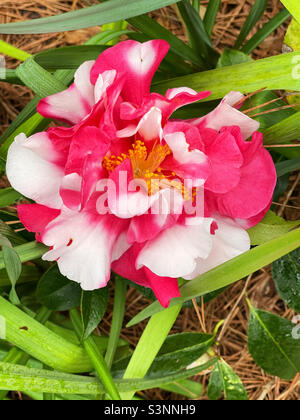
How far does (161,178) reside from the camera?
1.86ft

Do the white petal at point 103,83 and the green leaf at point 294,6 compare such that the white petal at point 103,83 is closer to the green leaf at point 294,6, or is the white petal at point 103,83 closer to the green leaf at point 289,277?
the green leaf at point 294,6

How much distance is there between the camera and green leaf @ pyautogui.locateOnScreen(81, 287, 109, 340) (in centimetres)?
74

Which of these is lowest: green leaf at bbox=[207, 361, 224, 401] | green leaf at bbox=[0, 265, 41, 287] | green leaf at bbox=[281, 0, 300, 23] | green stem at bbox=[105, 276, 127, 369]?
green leaf at bbox=[207, 361, 224, 401]

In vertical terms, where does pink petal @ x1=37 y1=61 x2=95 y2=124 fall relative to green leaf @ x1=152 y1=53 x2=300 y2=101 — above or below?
above

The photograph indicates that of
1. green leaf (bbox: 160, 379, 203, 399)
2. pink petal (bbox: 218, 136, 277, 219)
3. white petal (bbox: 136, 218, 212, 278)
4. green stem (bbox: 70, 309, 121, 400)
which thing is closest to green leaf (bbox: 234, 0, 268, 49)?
pink petal (bbox: 218, 136, 277, 219)

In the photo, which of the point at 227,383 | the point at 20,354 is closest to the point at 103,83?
the point at 20,354

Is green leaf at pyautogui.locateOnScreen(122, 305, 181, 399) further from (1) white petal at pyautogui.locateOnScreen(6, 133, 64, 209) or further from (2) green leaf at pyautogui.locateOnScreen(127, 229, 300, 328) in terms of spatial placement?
(1) white petal at pyautogui.locateOnScreen(6, 133, 64, 209)

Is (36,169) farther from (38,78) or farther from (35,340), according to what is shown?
(35,340)

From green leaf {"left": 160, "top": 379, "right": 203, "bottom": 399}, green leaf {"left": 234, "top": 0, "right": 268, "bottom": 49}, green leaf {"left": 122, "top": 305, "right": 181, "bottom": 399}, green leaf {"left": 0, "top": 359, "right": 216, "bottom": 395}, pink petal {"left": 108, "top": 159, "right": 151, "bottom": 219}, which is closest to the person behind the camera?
pink petal {"left": 108, "top": 159, "right": 151, "bottom": 219}

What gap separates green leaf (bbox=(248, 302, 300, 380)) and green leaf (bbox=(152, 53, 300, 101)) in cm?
41

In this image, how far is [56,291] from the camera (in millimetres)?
811

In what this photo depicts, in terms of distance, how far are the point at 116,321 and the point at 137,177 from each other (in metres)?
0.36
